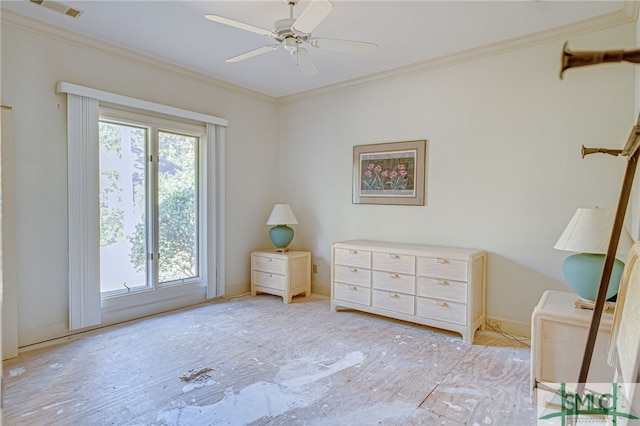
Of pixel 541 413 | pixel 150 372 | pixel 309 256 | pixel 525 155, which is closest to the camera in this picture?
pixel 541 413

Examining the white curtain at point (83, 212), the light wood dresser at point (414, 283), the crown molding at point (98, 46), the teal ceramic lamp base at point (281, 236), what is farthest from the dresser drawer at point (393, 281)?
the crown molding at point (98, 46)

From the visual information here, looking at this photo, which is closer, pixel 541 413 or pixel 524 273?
pixel 541 413

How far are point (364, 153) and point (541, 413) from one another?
2863mm

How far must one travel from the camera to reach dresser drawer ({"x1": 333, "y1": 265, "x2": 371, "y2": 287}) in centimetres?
376

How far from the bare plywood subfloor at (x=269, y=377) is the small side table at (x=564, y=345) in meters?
0.25

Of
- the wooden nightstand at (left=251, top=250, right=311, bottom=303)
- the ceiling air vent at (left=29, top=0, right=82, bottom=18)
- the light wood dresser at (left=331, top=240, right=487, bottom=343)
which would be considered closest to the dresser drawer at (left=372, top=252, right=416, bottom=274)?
the light wood dresser at (left=331, top=240, right=487, bottom=343)

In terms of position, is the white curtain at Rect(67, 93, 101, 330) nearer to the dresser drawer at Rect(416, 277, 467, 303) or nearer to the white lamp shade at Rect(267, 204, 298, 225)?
the white lamp shade at Rect(267, 204, 298, 225)

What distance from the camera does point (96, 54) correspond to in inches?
131

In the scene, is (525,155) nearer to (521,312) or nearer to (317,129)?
(521,312)

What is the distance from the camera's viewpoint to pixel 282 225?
4582mm

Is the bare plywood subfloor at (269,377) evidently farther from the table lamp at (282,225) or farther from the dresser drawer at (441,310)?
the table lamp at (282,225)

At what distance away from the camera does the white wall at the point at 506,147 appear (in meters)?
2.93

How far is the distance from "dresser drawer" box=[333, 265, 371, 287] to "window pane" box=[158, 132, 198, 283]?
1614 millimetres

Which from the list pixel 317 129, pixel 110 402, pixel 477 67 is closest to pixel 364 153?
pixel 317 129
